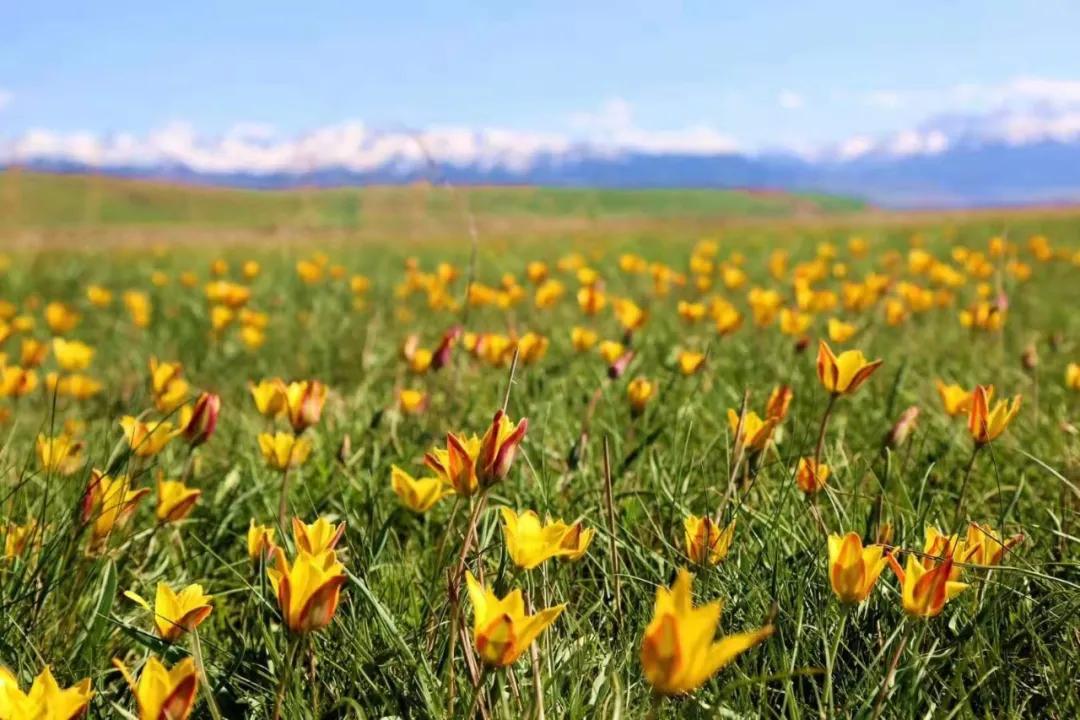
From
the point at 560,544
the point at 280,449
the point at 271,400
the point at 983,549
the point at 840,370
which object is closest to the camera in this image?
the point at 560,544

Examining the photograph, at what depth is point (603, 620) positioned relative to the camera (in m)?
1.38

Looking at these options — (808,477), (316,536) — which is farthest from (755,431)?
(316,536)

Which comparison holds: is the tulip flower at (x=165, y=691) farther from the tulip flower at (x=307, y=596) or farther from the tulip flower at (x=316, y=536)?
the tulip flower at (x=316, y=536)

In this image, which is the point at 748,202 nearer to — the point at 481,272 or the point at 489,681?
the point at 481,272

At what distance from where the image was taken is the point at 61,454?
5.94ft

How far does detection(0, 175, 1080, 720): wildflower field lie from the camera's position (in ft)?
3.60

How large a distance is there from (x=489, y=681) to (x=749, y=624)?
1.34 ft

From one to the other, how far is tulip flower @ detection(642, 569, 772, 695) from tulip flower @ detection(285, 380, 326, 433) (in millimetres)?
1138

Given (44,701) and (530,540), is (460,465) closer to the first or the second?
(530,540)

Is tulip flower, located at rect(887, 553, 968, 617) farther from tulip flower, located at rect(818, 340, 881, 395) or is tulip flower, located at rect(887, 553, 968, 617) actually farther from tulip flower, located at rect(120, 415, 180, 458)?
tulip flower, located at rect(120, 415, 180, 458)

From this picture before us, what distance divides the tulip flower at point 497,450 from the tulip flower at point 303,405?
68 cm

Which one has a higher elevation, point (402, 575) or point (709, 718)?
point (709, 718)

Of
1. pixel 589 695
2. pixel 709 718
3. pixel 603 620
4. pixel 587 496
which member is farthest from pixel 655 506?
pixel 709 718

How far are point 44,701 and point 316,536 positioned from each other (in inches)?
14.2
